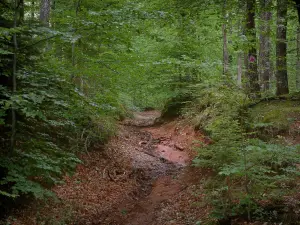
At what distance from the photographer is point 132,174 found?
10703 mm

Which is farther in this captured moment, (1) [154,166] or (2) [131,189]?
(1) [154,166]

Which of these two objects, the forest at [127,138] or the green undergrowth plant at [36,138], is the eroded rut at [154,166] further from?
the green undergrowth plant at [36,138]

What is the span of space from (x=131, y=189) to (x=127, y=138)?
5.20 meters

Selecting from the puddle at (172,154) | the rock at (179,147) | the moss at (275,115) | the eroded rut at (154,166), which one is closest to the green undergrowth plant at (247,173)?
the moss at (275,115)

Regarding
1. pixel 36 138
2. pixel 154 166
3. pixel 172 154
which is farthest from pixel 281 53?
pixel 36 138

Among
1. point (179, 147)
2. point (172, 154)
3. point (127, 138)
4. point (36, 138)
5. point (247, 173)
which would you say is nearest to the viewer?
point (247, 173)

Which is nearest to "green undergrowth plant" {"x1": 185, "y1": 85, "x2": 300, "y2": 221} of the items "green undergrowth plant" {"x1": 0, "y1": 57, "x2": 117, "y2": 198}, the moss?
the moss

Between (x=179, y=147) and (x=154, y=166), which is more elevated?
(x=179, y=147)

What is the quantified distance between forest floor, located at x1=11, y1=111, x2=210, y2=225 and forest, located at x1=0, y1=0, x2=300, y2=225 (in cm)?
4

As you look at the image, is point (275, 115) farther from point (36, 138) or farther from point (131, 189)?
point (36, 138)

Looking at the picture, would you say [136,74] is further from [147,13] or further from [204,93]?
[204,93]

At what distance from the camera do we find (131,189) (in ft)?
31.7

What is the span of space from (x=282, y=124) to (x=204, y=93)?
656 cm

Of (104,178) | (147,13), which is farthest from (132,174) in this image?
(147,13)
